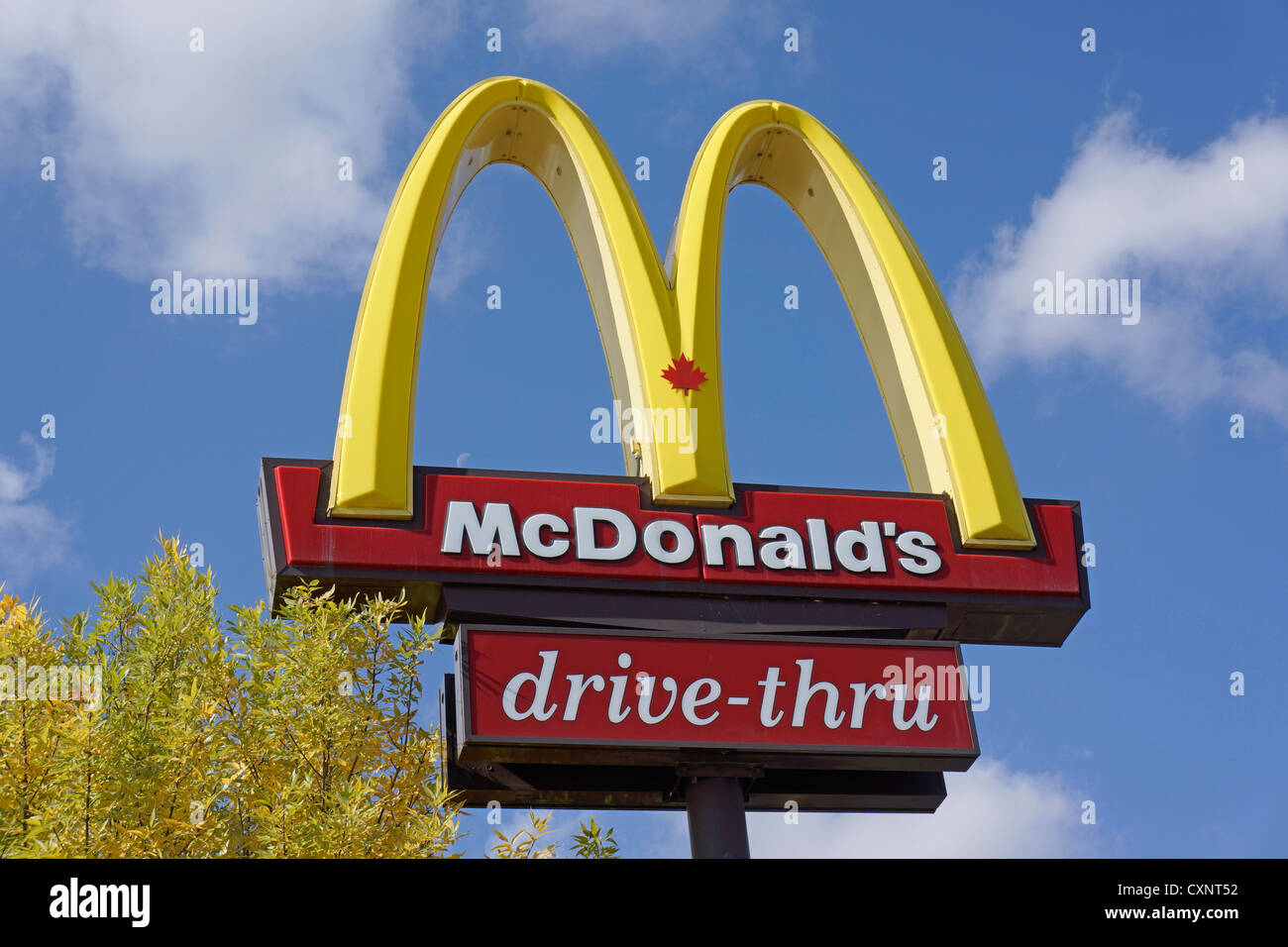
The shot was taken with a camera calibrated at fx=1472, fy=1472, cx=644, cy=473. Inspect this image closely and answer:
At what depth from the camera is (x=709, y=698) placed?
11898mm

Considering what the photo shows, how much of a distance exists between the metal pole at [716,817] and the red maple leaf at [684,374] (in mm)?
3562

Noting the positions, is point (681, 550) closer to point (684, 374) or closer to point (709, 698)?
point (709, 698)

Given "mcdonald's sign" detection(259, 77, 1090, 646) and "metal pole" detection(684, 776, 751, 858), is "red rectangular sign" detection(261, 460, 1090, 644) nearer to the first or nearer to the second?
"mcdonald's sign" detection(259, 77, 1090, 646)

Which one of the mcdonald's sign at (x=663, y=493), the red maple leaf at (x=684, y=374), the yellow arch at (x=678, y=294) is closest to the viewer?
the mcdonald's sign at (x=663, y=493)

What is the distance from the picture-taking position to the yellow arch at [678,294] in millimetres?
12852

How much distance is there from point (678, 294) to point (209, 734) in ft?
19.6

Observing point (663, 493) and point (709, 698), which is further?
point (663, 493)

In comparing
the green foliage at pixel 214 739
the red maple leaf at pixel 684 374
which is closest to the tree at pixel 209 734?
the green foliage at pixel 214 739

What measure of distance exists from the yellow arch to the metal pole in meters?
2.51

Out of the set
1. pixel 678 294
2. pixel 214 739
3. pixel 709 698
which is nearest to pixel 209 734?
pixel 214 739

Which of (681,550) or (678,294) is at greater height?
(678,294)

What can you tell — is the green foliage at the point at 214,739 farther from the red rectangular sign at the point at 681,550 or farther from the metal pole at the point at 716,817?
the metal pole at the point at 716,817

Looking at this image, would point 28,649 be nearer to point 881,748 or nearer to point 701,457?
point 701,457
